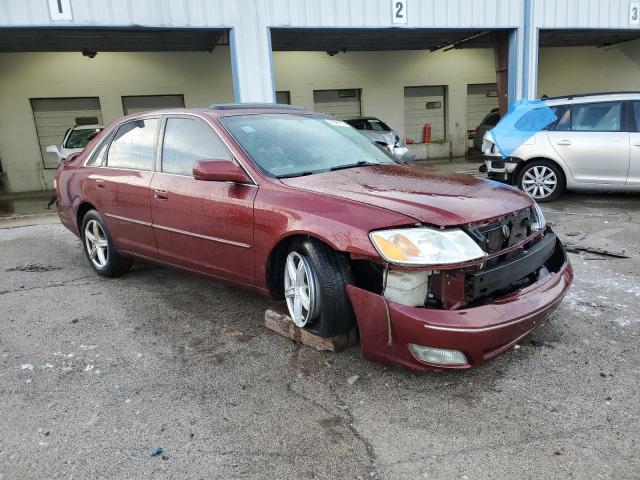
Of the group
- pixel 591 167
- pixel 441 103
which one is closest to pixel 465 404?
pixel 591 167

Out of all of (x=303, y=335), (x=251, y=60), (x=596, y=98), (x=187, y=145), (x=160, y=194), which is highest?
(x=251, y=60)

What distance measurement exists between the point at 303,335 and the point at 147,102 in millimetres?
14947

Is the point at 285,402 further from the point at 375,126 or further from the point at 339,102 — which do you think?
the point at 339,102

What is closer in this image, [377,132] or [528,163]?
[528,163]

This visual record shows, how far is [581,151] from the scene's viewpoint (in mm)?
7328

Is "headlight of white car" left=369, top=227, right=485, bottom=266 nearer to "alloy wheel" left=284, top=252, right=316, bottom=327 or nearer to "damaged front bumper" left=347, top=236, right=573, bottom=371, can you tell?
"damaged front bumper" left=347, top=236, right=573, bottom=371

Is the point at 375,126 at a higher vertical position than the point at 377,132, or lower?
higher

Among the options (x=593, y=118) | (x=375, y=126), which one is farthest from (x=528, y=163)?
(x=375, y=126)

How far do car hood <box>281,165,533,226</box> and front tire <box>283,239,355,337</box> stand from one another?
353 millimetres

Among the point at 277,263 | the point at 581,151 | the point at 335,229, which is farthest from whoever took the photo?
the point at 581,151

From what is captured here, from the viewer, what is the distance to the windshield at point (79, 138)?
1241 centimetres

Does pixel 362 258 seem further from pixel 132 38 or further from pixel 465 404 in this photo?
pixel 132 38

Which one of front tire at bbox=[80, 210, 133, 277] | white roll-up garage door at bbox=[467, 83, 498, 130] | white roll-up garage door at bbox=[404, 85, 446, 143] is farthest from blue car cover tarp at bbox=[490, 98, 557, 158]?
white roll-up garage door at bbox=[467, 83, 498, 130]

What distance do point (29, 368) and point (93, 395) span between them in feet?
2.15
